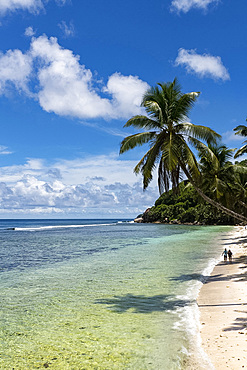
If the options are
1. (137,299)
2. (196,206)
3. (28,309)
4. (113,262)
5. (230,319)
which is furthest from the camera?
(196,206)

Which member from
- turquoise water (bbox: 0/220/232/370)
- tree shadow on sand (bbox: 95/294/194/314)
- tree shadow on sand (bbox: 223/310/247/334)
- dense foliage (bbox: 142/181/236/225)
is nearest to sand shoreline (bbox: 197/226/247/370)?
tree shadow on sand (bbox: 223/310/247/334)

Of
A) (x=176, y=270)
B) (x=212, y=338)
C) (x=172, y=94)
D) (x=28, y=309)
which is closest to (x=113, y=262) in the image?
(x=176, y=270)

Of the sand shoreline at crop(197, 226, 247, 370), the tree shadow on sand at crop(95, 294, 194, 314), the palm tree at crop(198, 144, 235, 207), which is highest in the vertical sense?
the palm tree at crop(198, 144, 235, 207)

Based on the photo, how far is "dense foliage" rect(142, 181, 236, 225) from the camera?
308ft

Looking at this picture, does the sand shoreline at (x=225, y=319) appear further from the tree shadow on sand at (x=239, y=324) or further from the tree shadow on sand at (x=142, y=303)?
the tree shadow on sand at (x=142, y=303)

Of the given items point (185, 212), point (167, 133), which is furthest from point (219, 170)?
point (185, 212)

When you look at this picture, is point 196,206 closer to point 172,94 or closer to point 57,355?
point 172,94

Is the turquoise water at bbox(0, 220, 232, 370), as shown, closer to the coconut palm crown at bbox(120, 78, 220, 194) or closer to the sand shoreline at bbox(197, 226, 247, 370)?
the sand shoreline at bbox(197, 226, 247, 370)

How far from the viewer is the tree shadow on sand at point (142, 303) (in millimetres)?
11461

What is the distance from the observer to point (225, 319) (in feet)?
31.4

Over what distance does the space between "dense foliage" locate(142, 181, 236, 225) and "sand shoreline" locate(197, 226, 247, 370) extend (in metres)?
66.7

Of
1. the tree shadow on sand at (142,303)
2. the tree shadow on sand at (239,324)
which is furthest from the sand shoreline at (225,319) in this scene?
the tree shadow on sand at (142,303)

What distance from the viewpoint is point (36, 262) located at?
84.5ft

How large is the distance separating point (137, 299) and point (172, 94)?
Result: 35.4 feet
